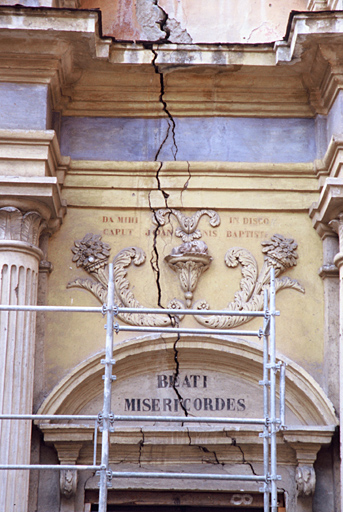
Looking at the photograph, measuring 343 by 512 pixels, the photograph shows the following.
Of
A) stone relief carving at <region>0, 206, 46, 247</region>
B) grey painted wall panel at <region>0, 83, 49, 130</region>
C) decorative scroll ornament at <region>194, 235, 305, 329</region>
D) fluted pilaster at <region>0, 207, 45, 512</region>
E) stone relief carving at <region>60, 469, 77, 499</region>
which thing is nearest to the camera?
fluted pilaster at <region>0, 207, 45, 512</region>

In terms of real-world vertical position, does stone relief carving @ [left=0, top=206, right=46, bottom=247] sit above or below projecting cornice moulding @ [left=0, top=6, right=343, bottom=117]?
below

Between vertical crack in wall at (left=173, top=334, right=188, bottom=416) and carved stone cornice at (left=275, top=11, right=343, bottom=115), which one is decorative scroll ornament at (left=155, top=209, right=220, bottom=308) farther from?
carved stone cornice at (left=275, top=11, right=343, bottom=115)

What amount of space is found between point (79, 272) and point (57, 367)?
30.7 inches

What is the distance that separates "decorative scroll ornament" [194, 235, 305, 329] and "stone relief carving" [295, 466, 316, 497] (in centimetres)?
123

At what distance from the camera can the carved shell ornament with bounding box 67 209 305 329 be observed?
752 cm

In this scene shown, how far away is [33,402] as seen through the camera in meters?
7.25

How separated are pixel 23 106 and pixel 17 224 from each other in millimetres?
948

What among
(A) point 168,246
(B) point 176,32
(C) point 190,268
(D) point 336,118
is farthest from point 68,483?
(B) point 176,32

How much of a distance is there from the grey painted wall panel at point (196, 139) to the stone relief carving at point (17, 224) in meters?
0.90

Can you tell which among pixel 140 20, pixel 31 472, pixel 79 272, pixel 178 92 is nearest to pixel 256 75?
pixel 178 92

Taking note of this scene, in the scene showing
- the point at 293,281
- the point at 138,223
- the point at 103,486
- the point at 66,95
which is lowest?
the point at 103,486

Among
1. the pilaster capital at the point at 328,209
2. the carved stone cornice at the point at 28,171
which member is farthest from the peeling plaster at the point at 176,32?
the pilaster capital at the point at 328,209

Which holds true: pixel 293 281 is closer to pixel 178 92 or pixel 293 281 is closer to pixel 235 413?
pixel 235 413

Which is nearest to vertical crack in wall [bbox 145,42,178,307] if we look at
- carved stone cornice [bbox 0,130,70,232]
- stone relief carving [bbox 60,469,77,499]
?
carved stone cornice [bbox 0,130,70,232]
